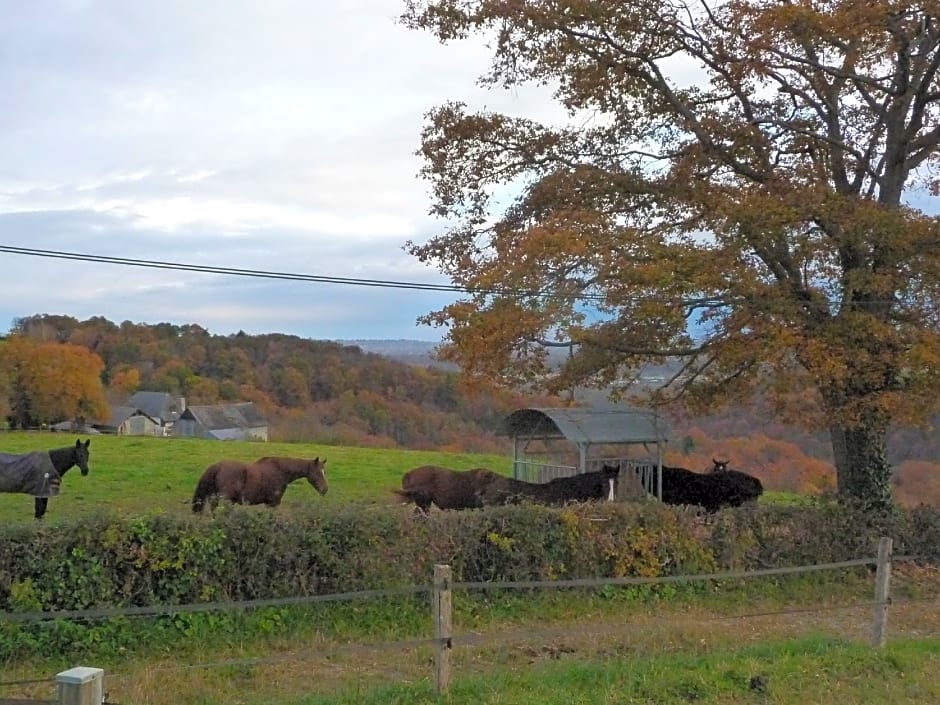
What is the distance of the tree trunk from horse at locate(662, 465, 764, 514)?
15.2ft

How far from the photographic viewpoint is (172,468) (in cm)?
2758

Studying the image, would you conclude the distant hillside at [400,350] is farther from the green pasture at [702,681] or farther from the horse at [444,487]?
the green pasture at [702,681]

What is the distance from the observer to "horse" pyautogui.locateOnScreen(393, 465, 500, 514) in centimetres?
1677

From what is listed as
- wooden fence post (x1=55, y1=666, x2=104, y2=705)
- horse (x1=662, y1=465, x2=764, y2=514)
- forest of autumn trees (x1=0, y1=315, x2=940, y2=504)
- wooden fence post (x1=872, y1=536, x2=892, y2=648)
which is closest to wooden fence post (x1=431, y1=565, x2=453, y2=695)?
wooden fence post (x1=55, y1=666, x2=104, y2=705)

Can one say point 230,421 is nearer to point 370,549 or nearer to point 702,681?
point 370,549

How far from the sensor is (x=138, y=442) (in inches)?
1401

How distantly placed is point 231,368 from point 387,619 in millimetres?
44664

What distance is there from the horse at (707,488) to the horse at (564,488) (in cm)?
277

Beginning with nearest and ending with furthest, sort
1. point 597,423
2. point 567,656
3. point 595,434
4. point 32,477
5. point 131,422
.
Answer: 1. point 567,656
2. point 32,477
3. point 595,434
4. point 597,423
5. point 131,422

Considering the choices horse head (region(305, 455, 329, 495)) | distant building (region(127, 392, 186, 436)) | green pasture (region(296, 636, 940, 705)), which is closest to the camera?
green pasture (region(296, 636, 940, 705))

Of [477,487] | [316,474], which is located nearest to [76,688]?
[477,487]

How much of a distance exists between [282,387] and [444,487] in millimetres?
33471

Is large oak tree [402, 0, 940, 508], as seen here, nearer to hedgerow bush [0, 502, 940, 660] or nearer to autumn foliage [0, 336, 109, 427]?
hedgerow bush [0, 502, 940, 660]

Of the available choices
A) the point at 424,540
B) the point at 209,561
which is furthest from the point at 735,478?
the point at 209,561
